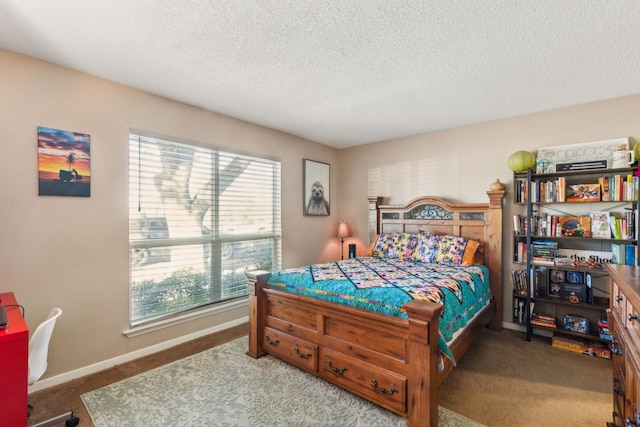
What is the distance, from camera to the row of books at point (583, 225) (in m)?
2.72

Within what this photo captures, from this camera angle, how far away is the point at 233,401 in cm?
211

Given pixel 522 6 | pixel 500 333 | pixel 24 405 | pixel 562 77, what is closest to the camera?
pixel 24 405

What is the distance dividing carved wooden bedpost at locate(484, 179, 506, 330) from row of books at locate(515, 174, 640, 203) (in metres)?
0.20

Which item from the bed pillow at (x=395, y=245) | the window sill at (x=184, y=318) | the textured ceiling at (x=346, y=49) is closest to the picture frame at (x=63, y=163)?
the textured ceiling at (x=346, y=49)

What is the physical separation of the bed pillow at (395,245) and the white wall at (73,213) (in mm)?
2479

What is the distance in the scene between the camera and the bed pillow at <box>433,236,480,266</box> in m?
3.36

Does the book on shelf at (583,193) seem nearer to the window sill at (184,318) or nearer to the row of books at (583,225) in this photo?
the row of books at (583,225)

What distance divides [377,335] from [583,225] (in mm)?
2520

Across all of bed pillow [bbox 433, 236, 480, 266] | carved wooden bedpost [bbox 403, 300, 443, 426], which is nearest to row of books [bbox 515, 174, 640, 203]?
bed pillow [bbox 433, 236, 480, 266]

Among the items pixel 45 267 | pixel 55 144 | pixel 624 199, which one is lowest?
pixel 45 267

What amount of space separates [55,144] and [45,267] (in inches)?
38.0

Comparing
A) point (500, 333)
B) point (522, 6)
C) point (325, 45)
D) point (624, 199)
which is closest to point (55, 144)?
point (325, 45)

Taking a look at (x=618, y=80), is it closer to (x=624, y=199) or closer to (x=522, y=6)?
(x=624, y=199)

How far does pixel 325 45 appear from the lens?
81.0 inches
